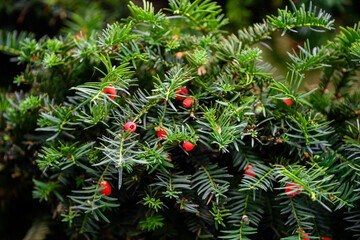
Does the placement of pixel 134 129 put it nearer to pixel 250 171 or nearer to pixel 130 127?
pixel 130 127

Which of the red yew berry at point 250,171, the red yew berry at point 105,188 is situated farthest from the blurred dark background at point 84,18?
the red yew berry at point 250,171

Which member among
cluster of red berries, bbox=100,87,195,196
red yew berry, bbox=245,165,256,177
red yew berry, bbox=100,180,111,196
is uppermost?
cluster of red berries, bbox=100,87,195,196

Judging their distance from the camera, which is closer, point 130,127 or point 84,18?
point 130,127

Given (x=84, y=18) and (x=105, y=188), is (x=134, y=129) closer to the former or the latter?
(x=105, y=188)

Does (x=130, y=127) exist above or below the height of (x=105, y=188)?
above

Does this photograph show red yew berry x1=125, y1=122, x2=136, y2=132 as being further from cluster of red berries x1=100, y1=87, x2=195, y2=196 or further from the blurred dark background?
the blurred dark background

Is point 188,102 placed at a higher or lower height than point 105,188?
higher

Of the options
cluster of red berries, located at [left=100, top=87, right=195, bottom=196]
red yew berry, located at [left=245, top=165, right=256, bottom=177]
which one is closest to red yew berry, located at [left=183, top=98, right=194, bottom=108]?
cluster of red berries, located at [left=100, top=87, right=195, bottom=196]

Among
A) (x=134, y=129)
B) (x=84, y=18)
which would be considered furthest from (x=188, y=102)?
(x=84, y=18)

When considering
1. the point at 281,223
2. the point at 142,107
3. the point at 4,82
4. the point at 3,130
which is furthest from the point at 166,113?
the point at 4,82

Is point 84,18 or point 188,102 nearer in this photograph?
point 188,102

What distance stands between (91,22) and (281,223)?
0.66 meters

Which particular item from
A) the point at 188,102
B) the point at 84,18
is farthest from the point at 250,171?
the point at 84,18

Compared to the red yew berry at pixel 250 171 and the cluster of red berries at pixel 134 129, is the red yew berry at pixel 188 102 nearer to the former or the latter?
the cluster of red berries at pixel 134 129
